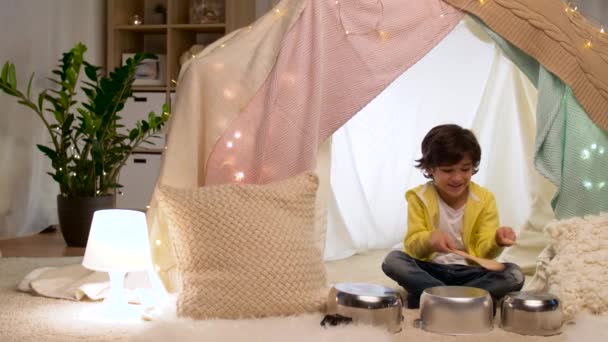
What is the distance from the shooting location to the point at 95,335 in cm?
187

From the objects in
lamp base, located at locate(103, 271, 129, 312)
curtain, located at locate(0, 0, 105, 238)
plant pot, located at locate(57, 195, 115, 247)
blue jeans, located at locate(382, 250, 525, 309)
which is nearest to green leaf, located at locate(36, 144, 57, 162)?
plant pot, located at locate(57, 195, 115, 247)

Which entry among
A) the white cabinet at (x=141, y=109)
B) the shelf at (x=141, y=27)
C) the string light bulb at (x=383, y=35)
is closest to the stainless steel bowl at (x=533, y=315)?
the string light bulb at (x=383, y=35)

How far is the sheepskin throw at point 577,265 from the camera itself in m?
2.04

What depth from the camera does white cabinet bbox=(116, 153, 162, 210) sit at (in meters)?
4.31

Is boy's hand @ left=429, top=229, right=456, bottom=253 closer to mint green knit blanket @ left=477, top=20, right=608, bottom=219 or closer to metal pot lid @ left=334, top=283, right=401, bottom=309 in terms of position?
metal pot lid @ left=334, top=283, right=401, bottom=309

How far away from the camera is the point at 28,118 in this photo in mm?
3768

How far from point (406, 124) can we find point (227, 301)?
4.42 feet

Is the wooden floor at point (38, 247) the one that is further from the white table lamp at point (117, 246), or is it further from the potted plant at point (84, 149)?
the white table lamp at point (117, 246)

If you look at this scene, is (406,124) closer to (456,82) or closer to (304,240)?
(456,82)

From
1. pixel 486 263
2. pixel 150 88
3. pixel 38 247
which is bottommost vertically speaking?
pixel 38 247

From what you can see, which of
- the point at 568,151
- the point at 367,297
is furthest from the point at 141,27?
the point at 367,297

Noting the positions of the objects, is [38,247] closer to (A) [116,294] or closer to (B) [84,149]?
(B) [84,149]

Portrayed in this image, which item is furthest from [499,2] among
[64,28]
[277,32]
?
[64,28]

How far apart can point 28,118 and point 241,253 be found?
215 cm
